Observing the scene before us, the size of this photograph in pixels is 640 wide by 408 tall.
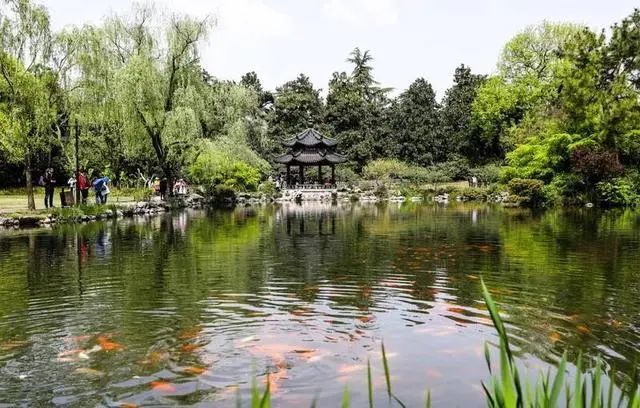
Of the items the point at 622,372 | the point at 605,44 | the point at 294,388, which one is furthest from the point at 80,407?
the point at 605,44

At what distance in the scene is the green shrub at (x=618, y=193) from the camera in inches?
997

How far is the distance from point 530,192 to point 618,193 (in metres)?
3.54

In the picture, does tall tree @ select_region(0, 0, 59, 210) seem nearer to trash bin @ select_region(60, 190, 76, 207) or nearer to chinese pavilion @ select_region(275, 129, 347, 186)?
trash bin @ select_region(60, 190, 76, 207)

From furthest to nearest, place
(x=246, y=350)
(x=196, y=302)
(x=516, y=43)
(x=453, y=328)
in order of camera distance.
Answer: (x=516, y=43)
(x=196, y=302)
(x=453, y=328)
(x=246, y=350)

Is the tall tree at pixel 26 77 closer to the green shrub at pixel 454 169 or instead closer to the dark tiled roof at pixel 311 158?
the dark tiled roof at pixel 311 158

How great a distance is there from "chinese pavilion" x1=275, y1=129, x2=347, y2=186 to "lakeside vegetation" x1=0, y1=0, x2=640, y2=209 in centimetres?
246

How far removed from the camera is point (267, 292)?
24.6ft

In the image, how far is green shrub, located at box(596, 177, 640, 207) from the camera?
25312mm

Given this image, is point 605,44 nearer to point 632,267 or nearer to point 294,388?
point 632,267

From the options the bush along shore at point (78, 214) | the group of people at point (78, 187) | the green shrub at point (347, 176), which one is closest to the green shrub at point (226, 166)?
the bush along shore at point (78, 214)

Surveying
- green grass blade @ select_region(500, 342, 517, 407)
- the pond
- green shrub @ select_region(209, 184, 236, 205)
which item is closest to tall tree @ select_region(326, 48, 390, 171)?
green shrub @ select_region(209, 184, 236, 205)

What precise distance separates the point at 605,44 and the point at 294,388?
83.2 feet

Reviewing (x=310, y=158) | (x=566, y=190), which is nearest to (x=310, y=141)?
(x=310, y=158)

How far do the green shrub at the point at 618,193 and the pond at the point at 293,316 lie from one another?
14438mm
